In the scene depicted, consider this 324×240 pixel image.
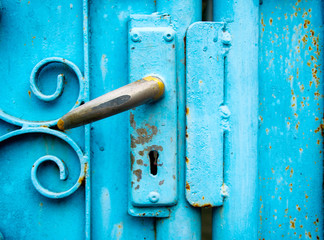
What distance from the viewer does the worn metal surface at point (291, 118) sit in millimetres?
526

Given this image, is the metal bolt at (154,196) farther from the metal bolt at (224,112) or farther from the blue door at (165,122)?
the metal bolt at (224,112)

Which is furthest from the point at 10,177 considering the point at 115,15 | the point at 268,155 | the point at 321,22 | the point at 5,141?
the point at 321,22

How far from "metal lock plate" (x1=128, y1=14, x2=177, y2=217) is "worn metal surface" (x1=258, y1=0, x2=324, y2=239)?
0.65ft

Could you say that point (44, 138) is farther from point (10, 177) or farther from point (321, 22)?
point (321, 22)

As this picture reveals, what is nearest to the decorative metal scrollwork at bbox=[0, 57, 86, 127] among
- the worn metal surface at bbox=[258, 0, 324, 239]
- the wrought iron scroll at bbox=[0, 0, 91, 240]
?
the wrought iron scroll at bbox=[0, 0, 91, 240]

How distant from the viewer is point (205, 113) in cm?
48

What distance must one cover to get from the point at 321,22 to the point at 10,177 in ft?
2.37

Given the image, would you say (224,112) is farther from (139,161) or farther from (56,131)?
(56,131)

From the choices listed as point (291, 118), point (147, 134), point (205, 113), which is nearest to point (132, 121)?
point (147, 134)

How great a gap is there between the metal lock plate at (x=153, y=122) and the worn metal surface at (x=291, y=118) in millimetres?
198

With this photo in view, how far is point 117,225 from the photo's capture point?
1.73ft

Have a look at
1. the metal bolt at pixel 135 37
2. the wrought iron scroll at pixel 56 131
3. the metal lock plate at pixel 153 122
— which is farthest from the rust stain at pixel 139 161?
the metal bolt at pixel 135 37

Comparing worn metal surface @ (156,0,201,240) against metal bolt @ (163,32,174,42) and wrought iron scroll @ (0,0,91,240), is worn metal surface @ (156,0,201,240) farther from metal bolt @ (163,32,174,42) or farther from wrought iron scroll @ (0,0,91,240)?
wrought iron scroll @ (0,0,91,240)

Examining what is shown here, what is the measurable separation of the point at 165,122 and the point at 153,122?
0.08 feet
